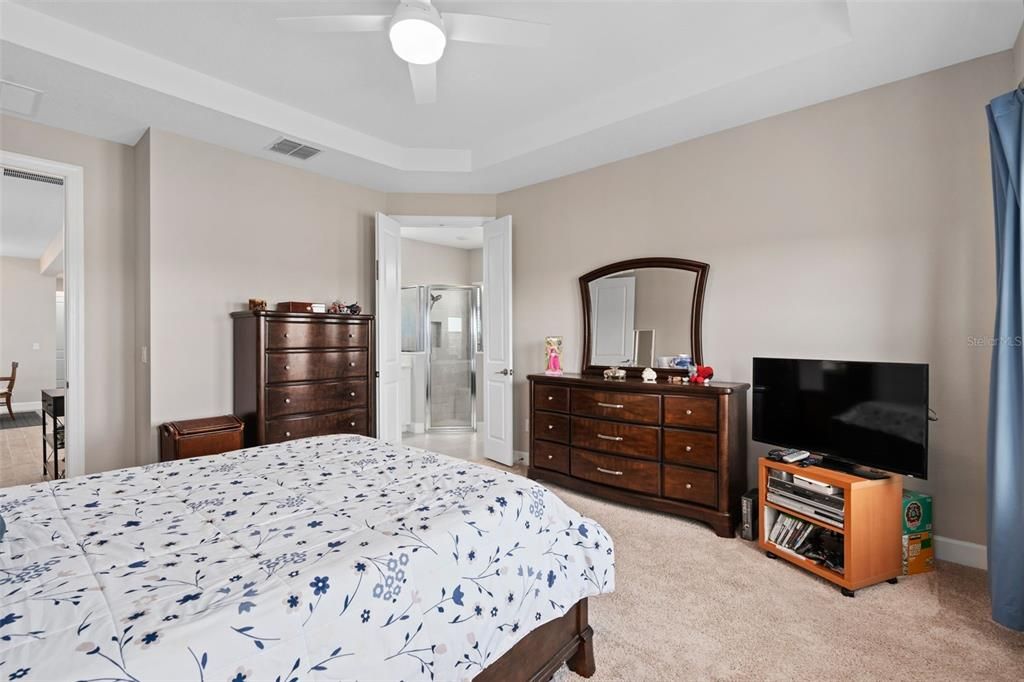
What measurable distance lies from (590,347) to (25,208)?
6491mm

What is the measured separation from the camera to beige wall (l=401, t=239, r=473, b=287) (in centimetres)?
685

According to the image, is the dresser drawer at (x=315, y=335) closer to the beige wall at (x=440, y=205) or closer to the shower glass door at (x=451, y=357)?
the beige wall at (x=440, y=205)

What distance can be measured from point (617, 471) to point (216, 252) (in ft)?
11.1

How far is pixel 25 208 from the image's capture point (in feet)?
17.9

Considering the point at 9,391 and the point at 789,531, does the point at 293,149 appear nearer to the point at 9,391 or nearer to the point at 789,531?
the point at 789,531

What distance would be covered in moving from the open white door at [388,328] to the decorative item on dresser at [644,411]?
1.44 m

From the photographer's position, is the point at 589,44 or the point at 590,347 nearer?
the point at 589,44

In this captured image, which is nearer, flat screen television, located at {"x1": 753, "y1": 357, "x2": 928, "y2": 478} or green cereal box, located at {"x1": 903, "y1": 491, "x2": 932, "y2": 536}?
flat screen television, located at {"x1": 753, "y1": 357, "x2": 928, "y2": 478}

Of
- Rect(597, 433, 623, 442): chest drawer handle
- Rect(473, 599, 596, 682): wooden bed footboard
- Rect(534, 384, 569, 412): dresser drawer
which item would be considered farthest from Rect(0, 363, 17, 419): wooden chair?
Rect(473, 599, 596, 682): wooden bed footboard

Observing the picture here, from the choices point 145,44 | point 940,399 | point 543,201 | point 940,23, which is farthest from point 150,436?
point 940,23

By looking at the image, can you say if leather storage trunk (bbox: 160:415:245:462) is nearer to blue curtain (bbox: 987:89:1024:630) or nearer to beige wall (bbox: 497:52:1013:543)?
beige wall (bbox: 497:52:1013:543)

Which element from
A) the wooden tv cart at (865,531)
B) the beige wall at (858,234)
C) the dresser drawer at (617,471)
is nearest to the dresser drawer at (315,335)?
the dresser drawer at (617,471)

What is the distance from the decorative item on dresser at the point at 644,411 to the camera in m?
3.05

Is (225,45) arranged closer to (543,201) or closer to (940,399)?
(543,201)
